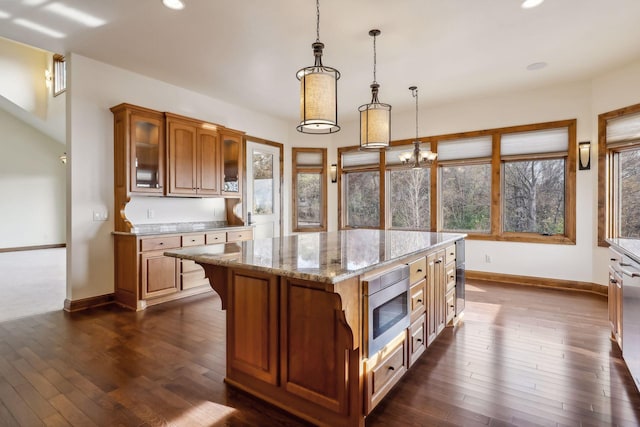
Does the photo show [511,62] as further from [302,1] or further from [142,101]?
[142,101]

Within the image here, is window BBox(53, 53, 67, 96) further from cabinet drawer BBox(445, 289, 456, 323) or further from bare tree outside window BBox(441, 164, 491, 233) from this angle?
cabinet drawer BBox(445, 289, 456, 323)

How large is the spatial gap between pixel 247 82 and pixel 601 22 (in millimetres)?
3927

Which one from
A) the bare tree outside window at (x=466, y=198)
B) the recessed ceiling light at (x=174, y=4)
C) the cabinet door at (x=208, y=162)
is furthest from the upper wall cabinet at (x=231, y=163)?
the bare tree outside window at (x=466, y=198)

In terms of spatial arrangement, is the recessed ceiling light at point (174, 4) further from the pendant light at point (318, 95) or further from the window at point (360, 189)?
the window at point (360, 189)

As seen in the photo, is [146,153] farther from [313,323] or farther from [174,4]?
[313,323]

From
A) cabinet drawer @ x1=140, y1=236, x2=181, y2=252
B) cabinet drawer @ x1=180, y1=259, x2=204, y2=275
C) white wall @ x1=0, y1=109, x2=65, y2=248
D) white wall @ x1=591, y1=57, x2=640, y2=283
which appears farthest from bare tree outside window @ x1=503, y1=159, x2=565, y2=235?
white wall @ x1=0, y1=109, x2=65, y2=248

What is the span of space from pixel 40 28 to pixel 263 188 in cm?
367

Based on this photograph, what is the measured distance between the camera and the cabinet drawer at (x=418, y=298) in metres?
2.27

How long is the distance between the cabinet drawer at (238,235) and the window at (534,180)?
4.03m

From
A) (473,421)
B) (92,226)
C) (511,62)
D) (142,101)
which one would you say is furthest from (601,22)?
(92,226)

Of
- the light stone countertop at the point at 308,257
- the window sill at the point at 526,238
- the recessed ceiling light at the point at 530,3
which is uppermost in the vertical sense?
the recessed ceiling light at the point at 530,3

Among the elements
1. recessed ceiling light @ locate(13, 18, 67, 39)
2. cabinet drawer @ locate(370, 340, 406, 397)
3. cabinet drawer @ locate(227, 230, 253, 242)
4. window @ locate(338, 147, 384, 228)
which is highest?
recessed ceiling light @ locate(13, 18, 67, 39)

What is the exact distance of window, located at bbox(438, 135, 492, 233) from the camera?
5.41m

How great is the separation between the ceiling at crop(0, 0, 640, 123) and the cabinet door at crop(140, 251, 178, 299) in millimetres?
2326
